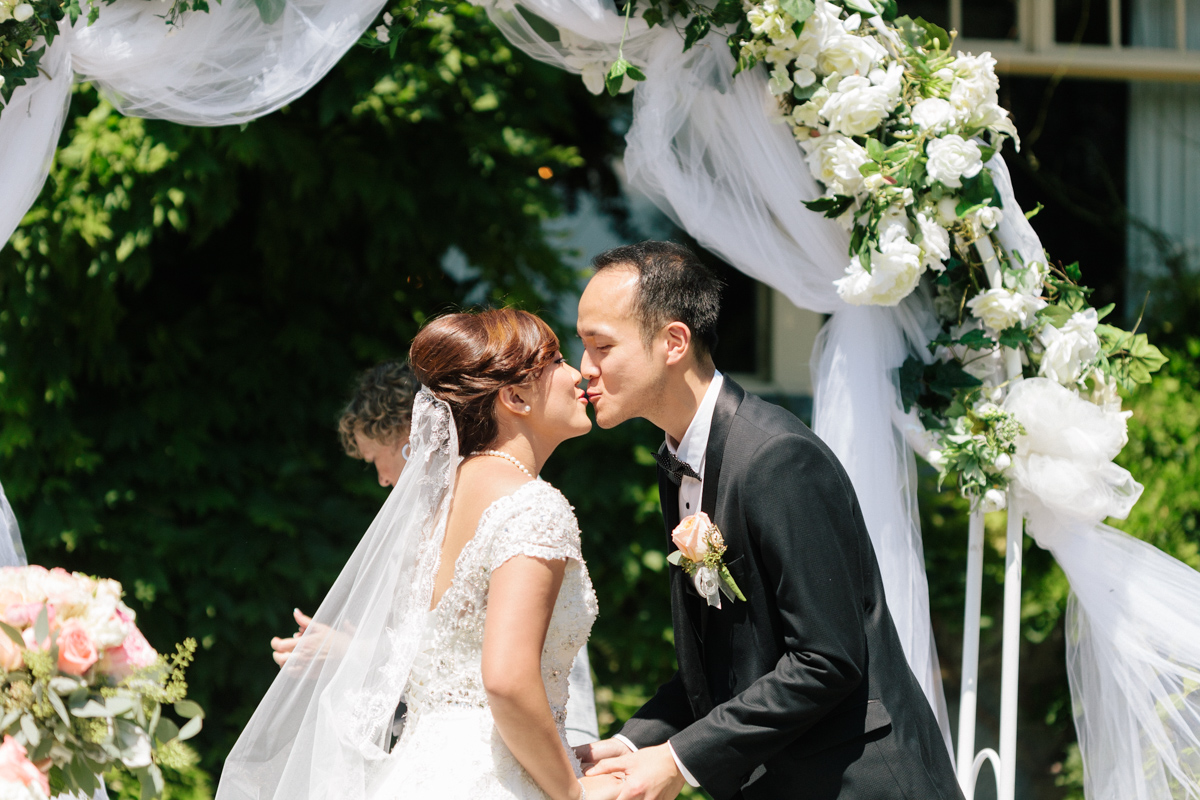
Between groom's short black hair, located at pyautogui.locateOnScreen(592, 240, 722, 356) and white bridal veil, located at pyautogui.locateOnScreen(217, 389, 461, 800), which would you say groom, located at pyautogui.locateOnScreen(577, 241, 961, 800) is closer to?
groom's short black hair, located at pyautogui.locateOnScreen(592, 240, 722, 356)

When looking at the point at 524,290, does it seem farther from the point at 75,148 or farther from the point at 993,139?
the point at 993,139

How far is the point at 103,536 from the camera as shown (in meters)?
4.33

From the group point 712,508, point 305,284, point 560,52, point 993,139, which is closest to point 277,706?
point 712,508

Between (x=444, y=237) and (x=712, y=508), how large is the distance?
8.76 ft

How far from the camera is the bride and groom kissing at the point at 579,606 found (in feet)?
7.17

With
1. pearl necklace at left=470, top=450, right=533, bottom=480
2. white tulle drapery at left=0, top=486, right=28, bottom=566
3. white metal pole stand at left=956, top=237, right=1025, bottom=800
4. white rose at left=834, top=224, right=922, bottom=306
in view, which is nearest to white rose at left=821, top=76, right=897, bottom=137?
white rose at left=834, top=224, right=922, bottom=306

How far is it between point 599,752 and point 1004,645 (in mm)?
1171

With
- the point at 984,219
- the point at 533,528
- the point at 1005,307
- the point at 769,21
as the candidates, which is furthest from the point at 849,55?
the point at 533,528

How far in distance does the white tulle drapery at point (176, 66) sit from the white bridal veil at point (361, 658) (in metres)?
1.06

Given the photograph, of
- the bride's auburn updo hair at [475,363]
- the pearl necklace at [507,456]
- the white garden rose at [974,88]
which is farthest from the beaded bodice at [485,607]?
the white garden rose at [974,88]

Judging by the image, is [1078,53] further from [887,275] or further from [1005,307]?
[887,275]

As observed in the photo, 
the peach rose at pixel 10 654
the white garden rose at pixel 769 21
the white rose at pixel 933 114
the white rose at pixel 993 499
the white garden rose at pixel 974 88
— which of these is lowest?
the white rose at pixel 993 499

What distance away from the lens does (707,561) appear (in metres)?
2.30

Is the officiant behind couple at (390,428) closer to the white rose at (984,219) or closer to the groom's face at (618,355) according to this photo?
the groom's face at (618,355)
